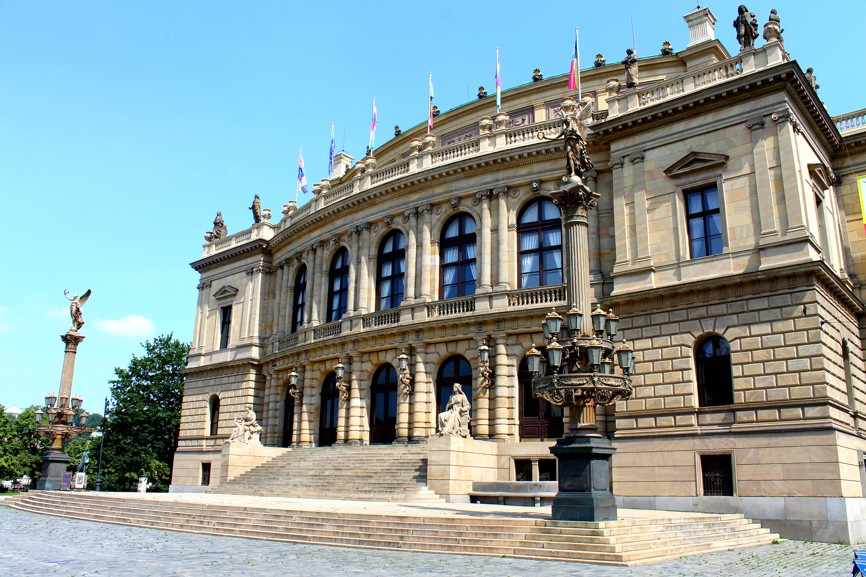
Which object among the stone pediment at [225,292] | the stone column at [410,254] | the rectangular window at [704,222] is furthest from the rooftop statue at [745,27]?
the stone pediment at [225,292]

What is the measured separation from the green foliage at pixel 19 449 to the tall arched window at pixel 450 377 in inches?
1841

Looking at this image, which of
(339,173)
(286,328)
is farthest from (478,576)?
(339,173)

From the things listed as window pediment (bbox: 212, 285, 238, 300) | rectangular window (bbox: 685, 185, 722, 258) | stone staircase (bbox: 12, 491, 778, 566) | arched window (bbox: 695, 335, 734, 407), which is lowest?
stone staircase (bbox: 12, 491, 778, 566)

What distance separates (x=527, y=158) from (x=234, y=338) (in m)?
22.7

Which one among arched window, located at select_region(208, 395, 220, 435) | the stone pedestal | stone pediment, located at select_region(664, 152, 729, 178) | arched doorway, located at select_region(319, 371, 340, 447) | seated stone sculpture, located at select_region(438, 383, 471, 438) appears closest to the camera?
the stone pedestal

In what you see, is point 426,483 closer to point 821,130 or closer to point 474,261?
point 474,261

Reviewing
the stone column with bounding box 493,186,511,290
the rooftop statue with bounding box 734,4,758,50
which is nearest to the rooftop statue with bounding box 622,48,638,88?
the rooftop statue with bounding box 734,4,758,50

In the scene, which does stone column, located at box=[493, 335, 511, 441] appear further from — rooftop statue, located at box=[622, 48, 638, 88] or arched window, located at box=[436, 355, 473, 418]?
rooftop statue, located at box=[622, 48, 638, 88]

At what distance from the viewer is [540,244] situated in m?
31.3

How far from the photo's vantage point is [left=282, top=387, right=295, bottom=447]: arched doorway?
40.7 m

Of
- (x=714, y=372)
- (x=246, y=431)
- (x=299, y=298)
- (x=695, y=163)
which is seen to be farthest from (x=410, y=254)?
(x=714, y=372)

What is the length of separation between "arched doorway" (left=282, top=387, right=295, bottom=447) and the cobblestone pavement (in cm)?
2205

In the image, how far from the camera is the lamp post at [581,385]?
15781mm

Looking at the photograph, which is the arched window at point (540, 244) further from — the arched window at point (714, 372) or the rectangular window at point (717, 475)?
the rectangular window at point (717, 475)
